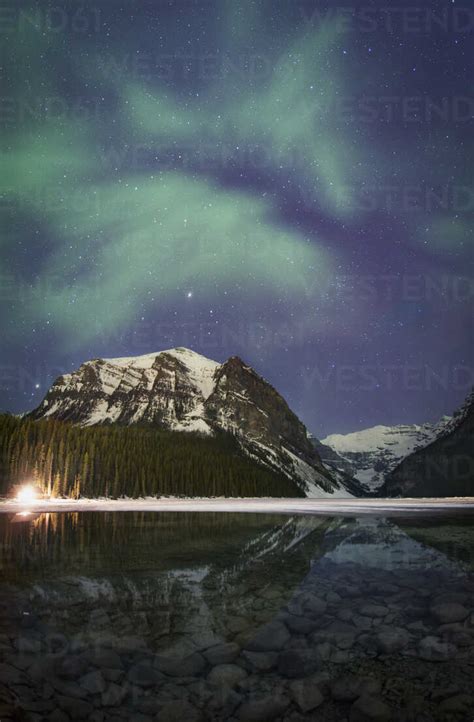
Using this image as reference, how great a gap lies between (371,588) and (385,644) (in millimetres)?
4219

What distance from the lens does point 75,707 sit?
21.8 feet

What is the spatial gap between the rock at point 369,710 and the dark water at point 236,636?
20 millimetres

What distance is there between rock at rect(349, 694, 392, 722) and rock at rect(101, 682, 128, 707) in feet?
11.0

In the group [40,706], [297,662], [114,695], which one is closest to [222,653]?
[297,662]

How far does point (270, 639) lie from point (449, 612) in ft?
15.3

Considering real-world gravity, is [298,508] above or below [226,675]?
below

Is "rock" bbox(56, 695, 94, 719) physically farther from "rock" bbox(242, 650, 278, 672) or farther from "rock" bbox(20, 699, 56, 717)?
"rock" bbox(242, 650, 278, 672)

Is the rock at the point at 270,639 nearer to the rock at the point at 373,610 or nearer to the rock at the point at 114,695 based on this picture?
the rock at the point at 373,610

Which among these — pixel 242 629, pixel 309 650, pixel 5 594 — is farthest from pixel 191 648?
pixel 5 594

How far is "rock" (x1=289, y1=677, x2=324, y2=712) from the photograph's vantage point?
675 centimetres

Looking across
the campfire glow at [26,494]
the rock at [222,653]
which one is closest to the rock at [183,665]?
the rock at [222,653]

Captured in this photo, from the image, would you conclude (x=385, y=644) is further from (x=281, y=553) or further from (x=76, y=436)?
(x=76, y=436)

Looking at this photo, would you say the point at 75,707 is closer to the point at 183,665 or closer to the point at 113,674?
the point at 113,674

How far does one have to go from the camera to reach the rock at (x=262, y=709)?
21.1 feet
